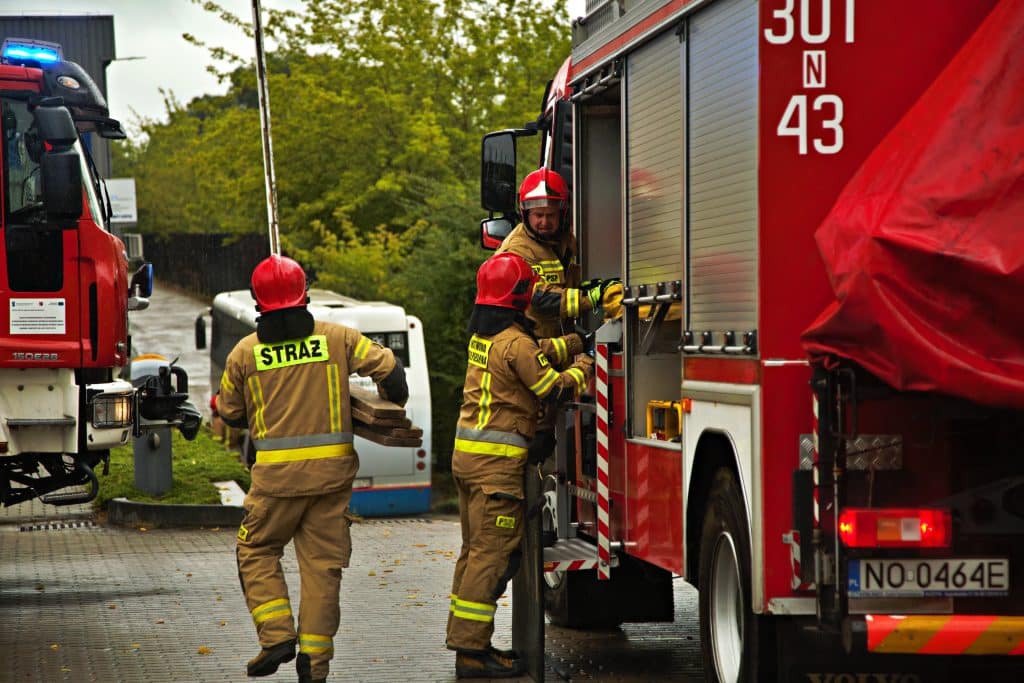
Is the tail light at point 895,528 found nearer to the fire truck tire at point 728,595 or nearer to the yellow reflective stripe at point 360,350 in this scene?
the fire truck tire at point 728,595

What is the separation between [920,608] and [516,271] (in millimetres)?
3202

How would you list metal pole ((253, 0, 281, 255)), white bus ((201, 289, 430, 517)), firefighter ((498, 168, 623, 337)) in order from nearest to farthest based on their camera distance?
1. firefighter ((498, 168, 623, 337))
2. white bus ((201, 289, 430, 517))
3. metal pole ((253, 0, 281, 255))

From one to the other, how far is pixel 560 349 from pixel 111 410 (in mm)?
4074

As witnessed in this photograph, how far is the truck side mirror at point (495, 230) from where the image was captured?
10.5 metres

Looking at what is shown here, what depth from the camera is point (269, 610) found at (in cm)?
757

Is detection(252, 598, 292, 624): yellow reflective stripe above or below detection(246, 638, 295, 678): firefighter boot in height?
above

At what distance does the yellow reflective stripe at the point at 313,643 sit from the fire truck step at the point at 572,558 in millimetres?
1296

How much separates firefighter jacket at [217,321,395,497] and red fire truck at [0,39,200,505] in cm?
342

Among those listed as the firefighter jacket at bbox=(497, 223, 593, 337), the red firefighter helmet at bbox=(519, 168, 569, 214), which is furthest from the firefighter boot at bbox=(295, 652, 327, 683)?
the red firefighter helmet at bbox=(519, 168, 569, 214)

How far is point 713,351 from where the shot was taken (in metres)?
6.38

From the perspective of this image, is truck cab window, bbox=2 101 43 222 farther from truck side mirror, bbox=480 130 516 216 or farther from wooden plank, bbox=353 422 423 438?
wooden plank, bbox=353 422 423 438

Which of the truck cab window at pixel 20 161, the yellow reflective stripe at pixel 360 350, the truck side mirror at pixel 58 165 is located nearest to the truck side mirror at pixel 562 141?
the yellow reflective stripe at pixel 360 350

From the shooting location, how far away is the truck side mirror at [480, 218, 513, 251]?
34.4ft

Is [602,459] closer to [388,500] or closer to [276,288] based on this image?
[276,288]
